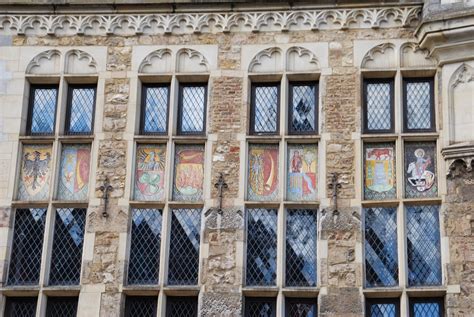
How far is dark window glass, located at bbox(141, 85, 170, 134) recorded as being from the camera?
13.7m

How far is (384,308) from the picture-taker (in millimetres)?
12625

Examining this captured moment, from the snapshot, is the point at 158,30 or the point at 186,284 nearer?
the point at 186,284

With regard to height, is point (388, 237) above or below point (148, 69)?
below

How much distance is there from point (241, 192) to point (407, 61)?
2.94m

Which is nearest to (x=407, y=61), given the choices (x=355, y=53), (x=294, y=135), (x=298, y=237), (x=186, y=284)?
Result: (x=355, y=53)

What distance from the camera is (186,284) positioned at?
12891 mm

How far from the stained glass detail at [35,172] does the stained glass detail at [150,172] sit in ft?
4.06

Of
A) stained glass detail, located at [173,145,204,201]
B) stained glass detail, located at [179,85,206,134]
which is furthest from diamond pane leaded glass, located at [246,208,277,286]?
stained glass detail, located at [179,85,206,134]

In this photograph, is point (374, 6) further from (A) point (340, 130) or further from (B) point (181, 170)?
(B) point (181, 170)

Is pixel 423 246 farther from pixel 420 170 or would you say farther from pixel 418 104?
pixel 418 104

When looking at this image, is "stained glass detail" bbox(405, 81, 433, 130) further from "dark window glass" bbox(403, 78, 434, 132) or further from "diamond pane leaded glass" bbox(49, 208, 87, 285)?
"diamond pane leaded glass" bbox(49, 208, 87, 285)

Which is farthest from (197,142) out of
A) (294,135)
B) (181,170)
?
(294,135)

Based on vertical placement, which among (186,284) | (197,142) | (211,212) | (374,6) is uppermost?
(374,6)

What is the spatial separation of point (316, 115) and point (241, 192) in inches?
60.5
